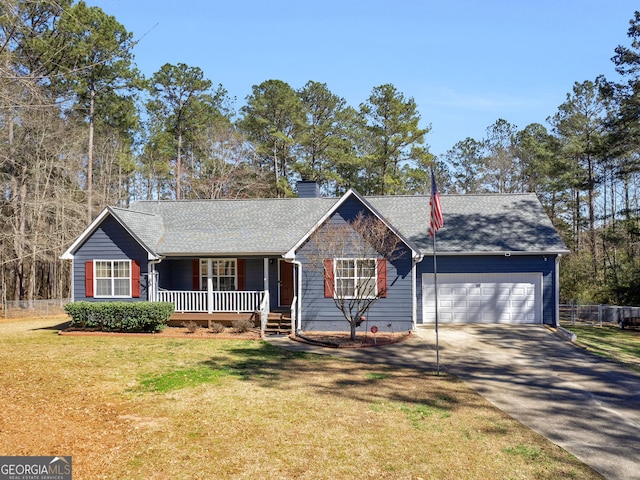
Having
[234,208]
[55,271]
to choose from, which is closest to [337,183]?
[234,208]

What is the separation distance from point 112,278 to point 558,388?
16.4 metres

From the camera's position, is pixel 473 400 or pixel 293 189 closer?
pixel 473 400

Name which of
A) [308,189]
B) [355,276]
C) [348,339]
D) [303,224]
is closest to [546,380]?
[348,339]

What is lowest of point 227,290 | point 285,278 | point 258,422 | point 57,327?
point 57,327

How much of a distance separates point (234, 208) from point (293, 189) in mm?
17177

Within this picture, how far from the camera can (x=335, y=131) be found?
39875 millimetres

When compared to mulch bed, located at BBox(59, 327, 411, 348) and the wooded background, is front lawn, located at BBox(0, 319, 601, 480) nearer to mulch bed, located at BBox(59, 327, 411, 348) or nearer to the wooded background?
mulch bed, located at BBox(59, 327, 411, 348)

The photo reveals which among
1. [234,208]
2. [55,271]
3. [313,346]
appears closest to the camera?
[313,346]

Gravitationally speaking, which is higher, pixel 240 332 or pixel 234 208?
pixel 234 208

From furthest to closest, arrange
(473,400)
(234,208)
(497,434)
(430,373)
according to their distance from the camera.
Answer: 1. (234,208)
2. (430,373)
3. (473,400)
4. (497,434)

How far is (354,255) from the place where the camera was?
1788 cm

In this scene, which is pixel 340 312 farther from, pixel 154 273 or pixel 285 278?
pixel 154 273

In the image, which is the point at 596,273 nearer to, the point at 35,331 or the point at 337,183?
the point at 337,183

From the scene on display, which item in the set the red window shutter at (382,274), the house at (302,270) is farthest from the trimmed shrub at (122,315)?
the red window shutter at (382,274)
